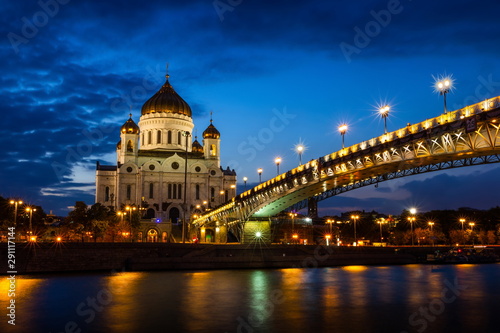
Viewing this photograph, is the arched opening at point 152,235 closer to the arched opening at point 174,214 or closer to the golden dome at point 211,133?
the arched opening at point 174,214

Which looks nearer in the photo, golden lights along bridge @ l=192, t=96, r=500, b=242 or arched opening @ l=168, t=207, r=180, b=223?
golden lights along bridge @ l=192, t=96, r=500, b=242

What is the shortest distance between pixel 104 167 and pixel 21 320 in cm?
10225

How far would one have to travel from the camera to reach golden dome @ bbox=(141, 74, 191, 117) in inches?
5010

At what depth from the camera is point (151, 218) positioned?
11494 cm

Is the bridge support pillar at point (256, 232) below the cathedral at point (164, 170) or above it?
below

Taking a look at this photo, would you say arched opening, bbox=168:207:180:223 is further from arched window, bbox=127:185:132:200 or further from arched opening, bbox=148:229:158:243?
arched opening, bbox=148:229:158:243

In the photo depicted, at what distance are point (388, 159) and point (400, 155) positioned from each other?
1.66 meters

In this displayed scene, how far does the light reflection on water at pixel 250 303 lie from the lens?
27188 millimetres

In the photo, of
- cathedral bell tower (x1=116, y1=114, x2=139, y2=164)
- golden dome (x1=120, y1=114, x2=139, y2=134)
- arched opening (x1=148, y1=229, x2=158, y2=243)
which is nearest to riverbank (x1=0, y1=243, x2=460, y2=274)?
arched opening (x1=148, y1=229, x2=158, y2=243)

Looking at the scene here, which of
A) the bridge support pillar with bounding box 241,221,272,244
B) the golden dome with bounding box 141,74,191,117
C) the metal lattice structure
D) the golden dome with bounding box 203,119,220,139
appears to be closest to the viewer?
the metal lattice structure

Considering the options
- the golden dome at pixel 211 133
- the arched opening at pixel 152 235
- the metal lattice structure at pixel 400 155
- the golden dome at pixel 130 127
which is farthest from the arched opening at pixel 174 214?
the metal lattice structure at pixel 400 155

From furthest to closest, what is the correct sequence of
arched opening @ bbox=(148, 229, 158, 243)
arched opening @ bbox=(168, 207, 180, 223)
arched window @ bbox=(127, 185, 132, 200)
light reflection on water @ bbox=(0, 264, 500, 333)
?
arched window @ bbox=(127, 185, 132, 200) < arched opening @ bbox=(168, 207, 180, 223) < arched opening @ bbox=(148, 229, 158, 243) < light reflection on water @ bbox=(0, 264, 500, 333)

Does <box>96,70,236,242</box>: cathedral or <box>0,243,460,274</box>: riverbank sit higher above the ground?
<box>96,70,236,242</box>: cathedral

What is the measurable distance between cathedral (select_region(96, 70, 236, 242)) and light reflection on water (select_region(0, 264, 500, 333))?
212 ft
